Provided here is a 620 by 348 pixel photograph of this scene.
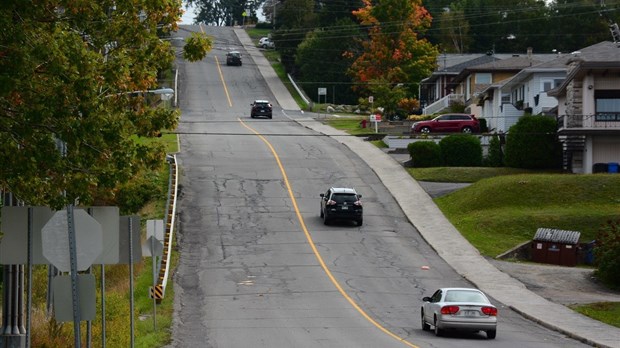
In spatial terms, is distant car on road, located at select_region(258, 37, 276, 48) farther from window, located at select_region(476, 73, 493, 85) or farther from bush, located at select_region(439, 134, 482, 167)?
bush, located at select_region(439, 134, 482, 167)

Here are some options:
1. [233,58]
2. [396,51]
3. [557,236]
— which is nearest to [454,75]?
[396,51]

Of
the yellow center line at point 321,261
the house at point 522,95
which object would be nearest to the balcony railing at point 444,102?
the house at point 522,95

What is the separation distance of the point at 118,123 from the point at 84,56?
4.23ft

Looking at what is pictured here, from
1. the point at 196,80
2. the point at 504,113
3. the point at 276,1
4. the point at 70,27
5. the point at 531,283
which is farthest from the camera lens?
the point at 276,1

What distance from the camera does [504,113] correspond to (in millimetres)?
78062

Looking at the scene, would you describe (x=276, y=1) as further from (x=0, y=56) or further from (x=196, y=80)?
(x=0, y=56)

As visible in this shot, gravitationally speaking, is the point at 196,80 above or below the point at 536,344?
above

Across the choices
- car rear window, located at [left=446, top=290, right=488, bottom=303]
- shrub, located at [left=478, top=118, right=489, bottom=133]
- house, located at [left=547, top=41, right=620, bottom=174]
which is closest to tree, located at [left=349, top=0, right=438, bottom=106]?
shrub, located at [left=478, top=118, right=489, bottom=133]

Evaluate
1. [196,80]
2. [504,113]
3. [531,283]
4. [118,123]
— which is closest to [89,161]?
[118,123]

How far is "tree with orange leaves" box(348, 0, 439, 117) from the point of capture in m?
106

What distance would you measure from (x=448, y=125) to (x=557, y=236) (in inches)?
1226

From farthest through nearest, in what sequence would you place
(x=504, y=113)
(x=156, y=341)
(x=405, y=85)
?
1. (x=405, y=85)
2. (x=504, y=113)
3. (x=156, y=341)

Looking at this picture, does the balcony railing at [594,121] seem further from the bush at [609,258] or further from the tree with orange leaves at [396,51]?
the tree with orange leaves at [396,51]

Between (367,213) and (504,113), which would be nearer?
(367,213)
